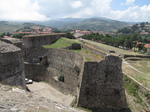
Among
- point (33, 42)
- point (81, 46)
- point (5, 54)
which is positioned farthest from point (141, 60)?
point (5, 54)

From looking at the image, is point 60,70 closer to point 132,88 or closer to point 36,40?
point 36,40

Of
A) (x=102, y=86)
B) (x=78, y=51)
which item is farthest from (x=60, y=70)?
(x=102, y=86)

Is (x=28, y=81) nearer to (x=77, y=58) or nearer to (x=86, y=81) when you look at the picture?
(x=77, y=58)

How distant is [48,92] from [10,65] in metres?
10.5

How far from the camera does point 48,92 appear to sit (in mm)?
18078

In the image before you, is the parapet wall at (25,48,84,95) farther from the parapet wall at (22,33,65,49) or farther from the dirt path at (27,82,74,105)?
the parapet wall at (22,33,65,49)

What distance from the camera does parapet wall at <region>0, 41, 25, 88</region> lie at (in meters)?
8.19

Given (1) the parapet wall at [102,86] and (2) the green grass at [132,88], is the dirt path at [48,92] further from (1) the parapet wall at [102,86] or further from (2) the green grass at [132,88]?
(2) the green grass at [132,88]

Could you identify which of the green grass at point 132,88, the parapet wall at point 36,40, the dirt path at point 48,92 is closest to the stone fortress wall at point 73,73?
the parapet wall at point 36,40

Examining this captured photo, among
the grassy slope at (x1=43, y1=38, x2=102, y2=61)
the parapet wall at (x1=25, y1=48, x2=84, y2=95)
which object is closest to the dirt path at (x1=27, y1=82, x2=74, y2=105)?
the parapet wall at (x1=25, y1=48, x2=84, y2=95)

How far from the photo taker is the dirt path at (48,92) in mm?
16422

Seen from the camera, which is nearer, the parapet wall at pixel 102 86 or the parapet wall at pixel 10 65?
the parapet wall at pixel 10 65

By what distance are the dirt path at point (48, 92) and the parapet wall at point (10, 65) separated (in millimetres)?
8225

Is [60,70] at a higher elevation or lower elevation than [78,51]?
lower
